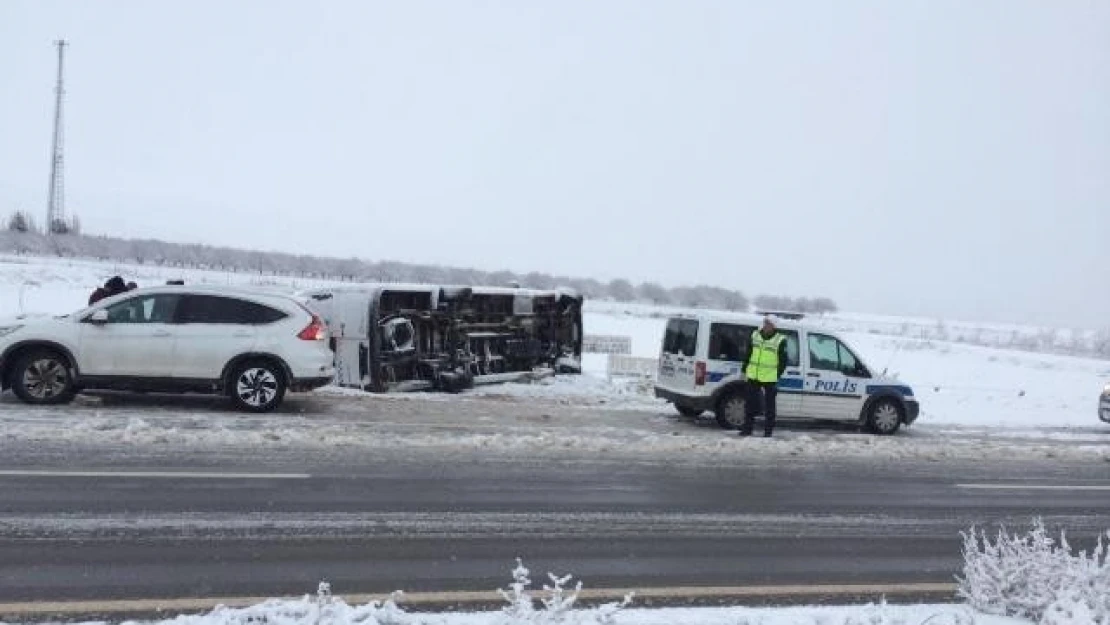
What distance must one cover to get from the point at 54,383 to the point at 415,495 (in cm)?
733

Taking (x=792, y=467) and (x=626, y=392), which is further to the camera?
(x=626, y=392)

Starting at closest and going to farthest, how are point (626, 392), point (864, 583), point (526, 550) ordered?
1. point (864, 583)
2. point (526, 550)
3. point (626, 392)

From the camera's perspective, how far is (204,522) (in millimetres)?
7688

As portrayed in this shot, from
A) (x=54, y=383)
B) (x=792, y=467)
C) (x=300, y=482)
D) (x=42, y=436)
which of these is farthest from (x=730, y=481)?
(x=54, y=383)

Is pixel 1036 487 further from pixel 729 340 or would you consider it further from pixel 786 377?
pixel 729 340

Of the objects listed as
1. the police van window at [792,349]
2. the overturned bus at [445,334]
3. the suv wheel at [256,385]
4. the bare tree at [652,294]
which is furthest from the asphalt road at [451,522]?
the bare tree at [652,294]

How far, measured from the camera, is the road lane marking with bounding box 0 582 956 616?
5.47 m

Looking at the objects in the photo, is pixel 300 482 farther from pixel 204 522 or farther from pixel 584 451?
pixel 584 451

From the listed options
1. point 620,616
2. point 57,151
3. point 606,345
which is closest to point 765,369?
point 620,616

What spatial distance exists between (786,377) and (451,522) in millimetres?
9553

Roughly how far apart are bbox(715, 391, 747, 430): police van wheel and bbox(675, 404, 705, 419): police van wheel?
599 mm

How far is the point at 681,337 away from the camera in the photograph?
16547 mm

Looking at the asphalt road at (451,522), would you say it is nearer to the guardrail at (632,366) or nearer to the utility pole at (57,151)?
the guardrail at (632,366)

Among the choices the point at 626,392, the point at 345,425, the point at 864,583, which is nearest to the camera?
the point at 864,583
